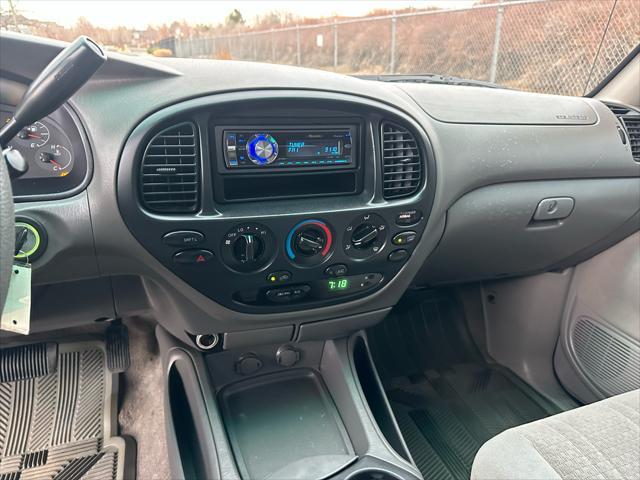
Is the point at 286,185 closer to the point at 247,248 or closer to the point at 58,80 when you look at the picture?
the point at 247,248

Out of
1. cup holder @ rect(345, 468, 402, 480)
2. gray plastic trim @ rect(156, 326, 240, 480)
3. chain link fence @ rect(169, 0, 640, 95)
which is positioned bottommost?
cup holder @ rect(345, 468, 402, 480)

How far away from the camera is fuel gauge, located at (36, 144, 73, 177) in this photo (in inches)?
35.6

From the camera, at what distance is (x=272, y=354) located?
145cm

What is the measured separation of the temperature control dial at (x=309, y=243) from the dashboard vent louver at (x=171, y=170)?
249 mm

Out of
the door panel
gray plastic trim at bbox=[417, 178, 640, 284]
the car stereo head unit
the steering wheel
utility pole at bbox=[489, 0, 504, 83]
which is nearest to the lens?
the steering wheel

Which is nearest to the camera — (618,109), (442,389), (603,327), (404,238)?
(404,238)

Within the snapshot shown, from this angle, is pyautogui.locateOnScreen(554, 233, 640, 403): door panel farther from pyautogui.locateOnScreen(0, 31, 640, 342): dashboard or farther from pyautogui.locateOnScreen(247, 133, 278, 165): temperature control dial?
pyautogui.locateOnScreen(247, 133, 278, 165): temperature control dial

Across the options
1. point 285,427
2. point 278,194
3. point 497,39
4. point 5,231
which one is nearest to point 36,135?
point 5,231

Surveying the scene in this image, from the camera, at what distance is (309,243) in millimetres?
1137

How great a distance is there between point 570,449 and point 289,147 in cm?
88

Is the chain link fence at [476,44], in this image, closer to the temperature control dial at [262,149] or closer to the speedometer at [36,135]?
the temperature control dial at [262,149]

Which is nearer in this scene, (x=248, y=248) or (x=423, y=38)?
(x=248, y=248)

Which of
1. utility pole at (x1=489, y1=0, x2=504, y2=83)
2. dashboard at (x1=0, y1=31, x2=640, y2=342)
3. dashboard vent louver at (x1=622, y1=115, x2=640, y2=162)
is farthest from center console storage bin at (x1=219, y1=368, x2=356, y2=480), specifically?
utility pole at (x1=489, y1=0, x2=504, y2=83)

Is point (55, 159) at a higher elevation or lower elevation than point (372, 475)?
higher
